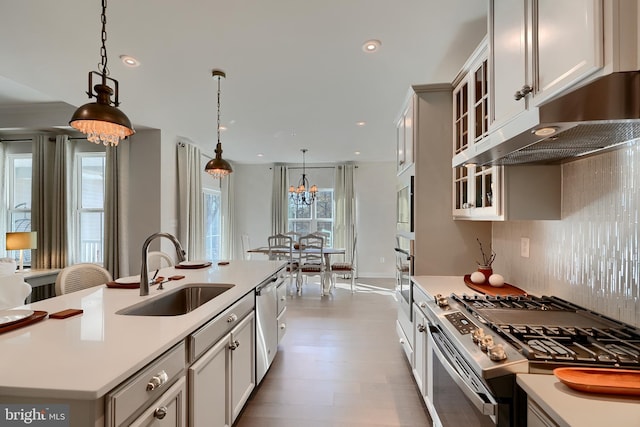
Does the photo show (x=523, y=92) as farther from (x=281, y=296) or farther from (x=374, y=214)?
(x=374, y=214)

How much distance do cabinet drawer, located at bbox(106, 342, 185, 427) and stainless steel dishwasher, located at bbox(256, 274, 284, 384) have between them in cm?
103

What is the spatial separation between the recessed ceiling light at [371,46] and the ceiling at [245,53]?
46 millimetres

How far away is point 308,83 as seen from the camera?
2.99 m

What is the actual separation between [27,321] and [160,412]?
715 millimetres

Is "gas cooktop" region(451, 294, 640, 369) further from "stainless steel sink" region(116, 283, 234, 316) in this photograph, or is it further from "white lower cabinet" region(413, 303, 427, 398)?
"stainless steel sink" region(116, 283, 234, 316)

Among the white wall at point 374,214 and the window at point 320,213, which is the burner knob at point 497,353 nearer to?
the white wall at point 374,214

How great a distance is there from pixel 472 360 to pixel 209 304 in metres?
1.25

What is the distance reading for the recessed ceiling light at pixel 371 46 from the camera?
→ 2269mm

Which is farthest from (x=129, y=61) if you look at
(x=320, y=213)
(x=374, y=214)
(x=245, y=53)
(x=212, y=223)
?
(x=374, y=214)

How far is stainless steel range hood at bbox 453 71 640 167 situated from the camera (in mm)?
859

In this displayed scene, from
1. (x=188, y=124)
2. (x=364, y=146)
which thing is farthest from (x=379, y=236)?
(x=188, y=124)

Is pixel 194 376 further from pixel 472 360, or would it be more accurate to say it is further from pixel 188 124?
pixel 188 124

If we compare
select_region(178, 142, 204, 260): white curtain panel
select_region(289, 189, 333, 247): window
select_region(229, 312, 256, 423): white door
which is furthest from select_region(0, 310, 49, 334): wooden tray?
select_region(289, 189, 333, 247): window

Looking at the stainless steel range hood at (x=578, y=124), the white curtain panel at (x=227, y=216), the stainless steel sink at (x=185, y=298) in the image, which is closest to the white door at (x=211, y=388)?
the stainless steel sink at (x=185, y=298)
